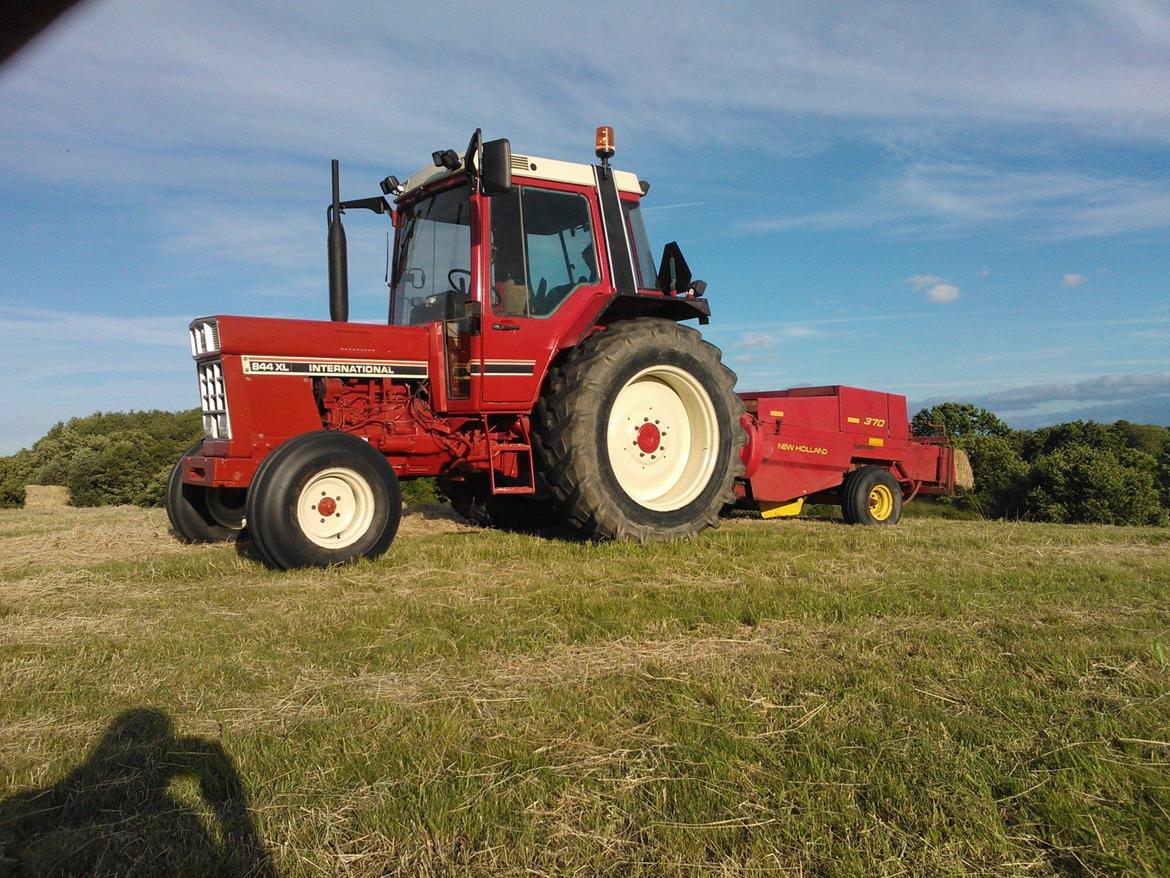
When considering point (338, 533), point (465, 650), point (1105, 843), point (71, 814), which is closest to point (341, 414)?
point (338, 533)

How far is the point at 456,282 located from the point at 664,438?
1.92 meters

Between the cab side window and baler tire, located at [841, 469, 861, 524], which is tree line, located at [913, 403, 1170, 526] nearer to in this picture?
baler tire, located at [841, 469, 861, 524]

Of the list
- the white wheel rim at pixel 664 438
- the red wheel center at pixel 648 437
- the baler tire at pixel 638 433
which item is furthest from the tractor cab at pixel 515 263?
the red wheel center at pixel 648 437

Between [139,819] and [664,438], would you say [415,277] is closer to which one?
[664,438]

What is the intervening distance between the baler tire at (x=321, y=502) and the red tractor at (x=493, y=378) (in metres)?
0.01

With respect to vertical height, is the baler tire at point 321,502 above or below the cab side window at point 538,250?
below

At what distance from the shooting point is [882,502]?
8.86m

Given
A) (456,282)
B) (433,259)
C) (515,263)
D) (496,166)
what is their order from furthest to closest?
(433,259), (456,282), (515,263), (496,166)

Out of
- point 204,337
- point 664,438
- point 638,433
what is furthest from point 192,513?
point 664,438

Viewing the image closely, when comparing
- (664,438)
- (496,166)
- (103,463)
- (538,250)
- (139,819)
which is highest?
(496,166)

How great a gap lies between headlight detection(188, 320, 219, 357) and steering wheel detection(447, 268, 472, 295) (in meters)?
1.63

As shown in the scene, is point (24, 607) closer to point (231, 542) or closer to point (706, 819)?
point (231, 542)

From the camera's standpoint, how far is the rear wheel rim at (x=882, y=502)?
8781 mm

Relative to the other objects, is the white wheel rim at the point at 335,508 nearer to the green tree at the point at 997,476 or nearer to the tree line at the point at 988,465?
the tree line at the point at 988,465
